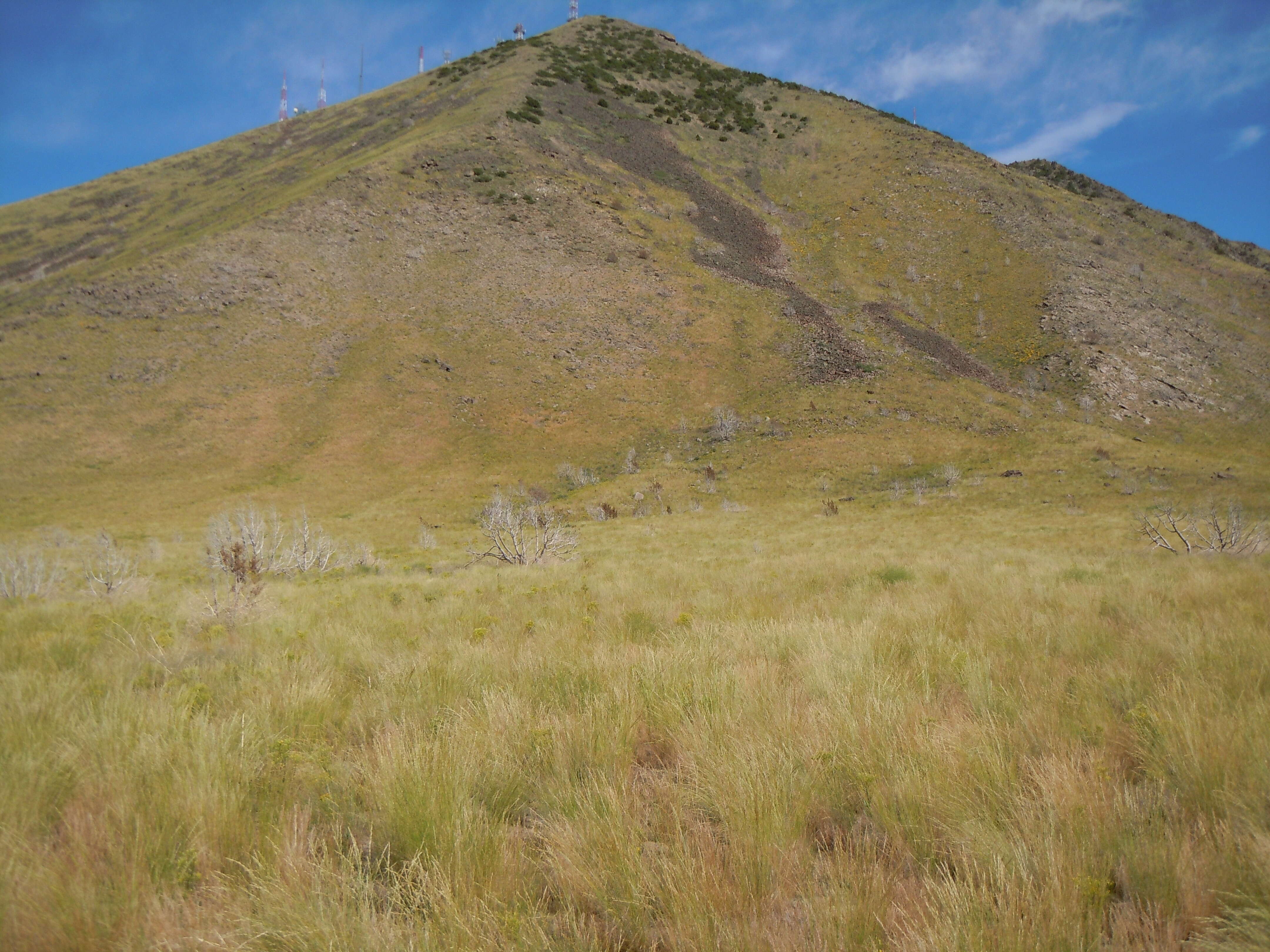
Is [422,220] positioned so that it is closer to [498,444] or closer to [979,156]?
[498,444]

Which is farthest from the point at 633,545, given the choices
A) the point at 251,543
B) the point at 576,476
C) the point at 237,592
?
the point at 576,476

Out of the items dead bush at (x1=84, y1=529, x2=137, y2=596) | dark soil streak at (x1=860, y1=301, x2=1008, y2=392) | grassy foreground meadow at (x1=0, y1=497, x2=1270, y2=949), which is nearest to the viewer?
grassy foreground meadow at (x1=0, y1=497, x2=1270, y2=949)

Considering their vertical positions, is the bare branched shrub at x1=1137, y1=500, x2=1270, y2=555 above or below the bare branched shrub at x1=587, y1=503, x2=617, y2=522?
below

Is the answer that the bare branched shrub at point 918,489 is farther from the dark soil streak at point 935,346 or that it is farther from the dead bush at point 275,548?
the dead bush at point 275,548

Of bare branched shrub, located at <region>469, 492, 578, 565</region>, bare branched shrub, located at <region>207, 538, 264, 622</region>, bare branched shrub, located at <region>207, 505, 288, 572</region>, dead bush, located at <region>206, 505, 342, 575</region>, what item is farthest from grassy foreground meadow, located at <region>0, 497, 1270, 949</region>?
bare branched shrub, located at <region>469, 492, 578, 565</region>

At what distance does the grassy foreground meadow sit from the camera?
146 centimetres

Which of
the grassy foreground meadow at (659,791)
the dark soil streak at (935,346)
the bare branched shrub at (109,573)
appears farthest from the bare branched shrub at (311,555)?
the dark soil streak at (935,346)

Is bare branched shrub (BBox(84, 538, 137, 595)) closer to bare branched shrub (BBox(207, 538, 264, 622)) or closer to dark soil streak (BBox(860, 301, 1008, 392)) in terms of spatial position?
bare branched shrub (BBox(207, 538, 264, 622))

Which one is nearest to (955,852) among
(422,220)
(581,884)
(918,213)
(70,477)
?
(581,884)

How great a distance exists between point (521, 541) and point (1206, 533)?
1969cm

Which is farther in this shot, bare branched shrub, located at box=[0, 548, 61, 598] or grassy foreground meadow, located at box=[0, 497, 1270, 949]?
bare branched shrub, located at box=[0, 548, 61, 598]

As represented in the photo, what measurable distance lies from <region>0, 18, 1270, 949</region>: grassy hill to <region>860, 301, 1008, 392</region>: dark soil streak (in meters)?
0.65

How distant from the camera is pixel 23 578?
38.0 ft

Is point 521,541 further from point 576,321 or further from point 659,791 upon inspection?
point 576,321
